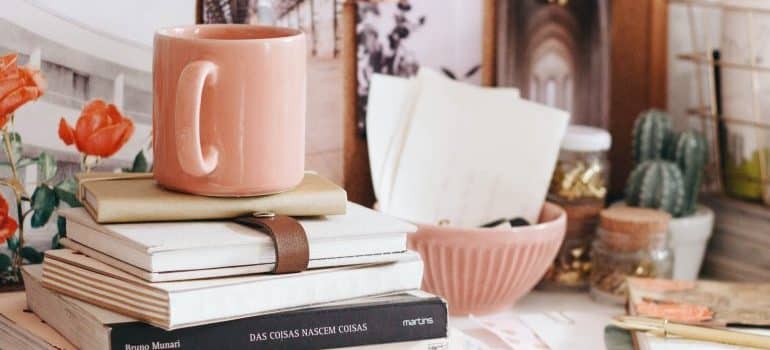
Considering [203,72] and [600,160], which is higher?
[203,72]

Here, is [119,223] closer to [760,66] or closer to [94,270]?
[94,270]

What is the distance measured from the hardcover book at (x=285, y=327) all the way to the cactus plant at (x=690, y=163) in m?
0.46

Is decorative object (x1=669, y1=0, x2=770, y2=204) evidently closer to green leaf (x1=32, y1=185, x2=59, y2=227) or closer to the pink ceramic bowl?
the pink ceramic bowl

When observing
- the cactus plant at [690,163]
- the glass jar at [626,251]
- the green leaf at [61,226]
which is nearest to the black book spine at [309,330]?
the green leaf at [61,226]

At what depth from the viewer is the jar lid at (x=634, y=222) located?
1.06 meters

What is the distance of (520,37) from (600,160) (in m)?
0.15

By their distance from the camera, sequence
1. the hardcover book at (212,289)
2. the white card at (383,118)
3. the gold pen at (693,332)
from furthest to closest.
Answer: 1. the white card at (383,118)
2. the gold pen at (693,332)
3. the hardcover book at (212,289)

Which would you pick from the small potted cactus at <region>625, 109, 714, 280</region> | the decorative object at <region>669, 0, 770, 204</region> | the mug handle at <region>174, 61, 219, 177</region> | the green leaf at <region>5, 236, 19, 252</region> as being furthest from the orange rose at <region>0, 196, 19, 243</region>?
the decorative object at <region>669, 0, 770, 204</region>

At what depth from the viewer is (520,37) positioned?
1137 millimetres

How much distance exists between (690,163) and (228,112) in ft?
1.89

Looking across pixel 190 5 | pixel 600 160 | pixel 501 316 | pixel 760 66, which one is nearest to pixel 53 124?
pixel 190 5

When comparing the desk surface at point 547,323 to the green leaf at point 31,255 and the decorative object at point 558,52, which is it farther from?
the green leaf at point 31,255

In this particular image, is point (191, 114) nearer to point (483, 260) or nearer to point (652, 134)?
point (483, 260)

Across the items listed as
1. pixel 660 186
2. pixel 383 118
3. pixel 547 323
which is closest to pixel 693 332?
pixel 547 323
